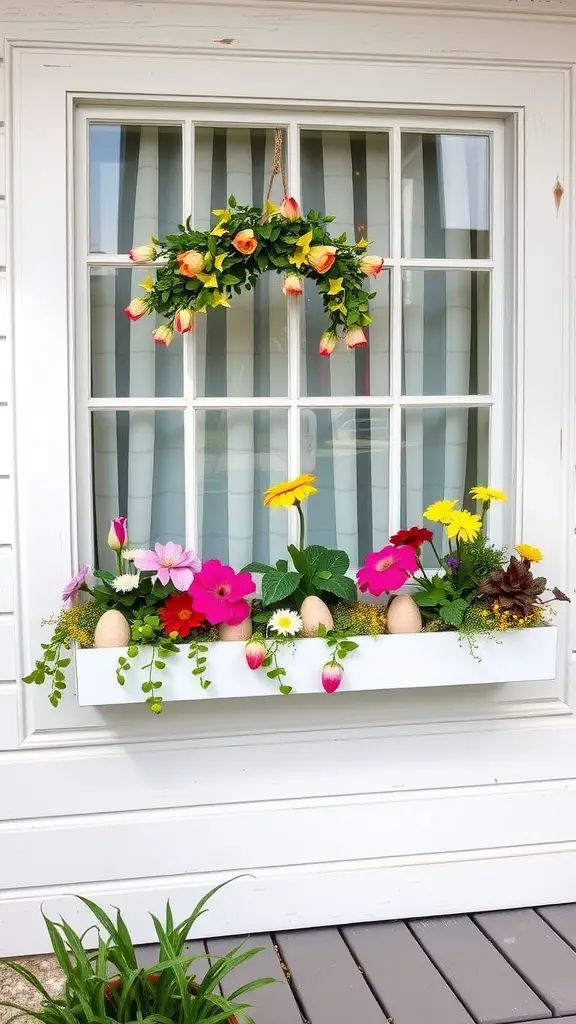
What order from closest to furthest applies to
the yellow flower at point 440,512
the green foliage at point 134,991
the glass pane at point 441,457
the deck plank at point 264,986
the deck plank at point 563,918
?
the green foliage at point 134,991 < the deck plank at point 264,986 < the yellow flower at point 440,512 < the deck plank at point 563,918 < the glass pane at point 441,457

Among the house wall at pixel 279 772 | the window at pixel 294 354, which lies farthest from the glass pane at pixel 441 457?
the house wall at pixel 279 772

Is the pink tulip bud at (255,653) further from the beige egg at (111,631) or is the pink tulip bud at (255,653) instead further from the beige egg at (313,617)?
the beige egg at (111,631)

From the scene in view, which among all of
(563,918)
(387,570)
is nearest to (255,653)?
(387,570)

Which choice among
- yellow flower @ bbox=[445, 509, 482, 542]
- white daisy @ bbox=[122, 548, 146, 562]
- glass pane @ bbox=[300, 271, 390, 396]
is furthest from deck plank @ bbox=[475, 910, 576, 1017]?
glass pane @ bbox=[300, 271, 390, 396]

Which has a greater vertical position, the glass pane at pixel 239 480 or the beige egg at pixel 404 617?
the glass pane at pixel 239 480

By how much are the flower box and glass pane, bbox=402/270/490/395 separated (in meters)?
0.69

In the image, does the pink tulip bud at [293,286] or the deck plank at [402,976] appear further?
the pink tulip bud at [293,286]

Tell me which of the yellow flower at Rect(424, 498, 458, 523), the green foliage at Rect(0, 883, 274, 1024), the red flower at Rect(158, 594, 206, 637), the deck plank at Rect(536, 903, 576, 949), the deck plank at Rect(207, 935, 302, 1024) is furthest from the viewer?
the deck plank at Rect(536, 903, 576, 949)

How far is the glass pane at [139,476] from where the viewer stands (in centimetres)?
229

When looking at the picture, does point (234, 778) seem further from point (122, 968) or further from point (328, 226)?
point (328, 226)

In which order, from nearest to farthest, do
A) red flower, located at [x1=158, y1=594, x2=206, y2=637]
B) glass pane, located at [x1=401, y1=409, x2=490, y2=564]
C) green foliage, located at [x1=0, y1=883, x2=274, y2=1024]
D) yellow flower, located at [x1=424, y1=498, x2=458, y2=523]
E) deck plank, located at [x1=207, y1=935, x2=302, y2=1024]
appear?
green foliage, located at [x1=0, y1=883, x2=274, y2=1024], deck plank, located at [x1=207, y1=935, x2=302, y2=1024], red flower, located at [x1=158, y1=594, x2=206, y2=637], yellow flower, located at [x1=424, y1=498, x2=458, y2=523], glass pane, located at [x1=401, y1=409, x2=490, y2=564]

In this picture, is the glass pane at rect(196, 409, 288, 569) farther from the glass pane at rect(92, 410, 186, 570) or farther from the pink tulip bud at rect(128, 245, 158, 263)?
the pink tulip bud at rect(128, 245, 158, 263)

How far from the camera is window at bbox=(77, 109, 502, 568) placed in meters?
2.26

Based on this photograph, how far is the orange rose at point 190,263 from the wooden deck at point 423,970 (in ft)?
5.50
